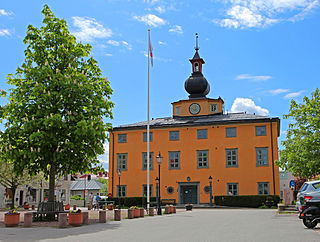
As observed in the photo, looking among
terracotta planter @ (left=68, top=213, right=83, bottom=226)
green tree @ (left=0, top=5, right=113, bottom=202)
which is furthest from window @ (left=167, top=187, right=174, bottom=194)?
terracotta planter @ (left=68, top=213, right=83, bottom=226)

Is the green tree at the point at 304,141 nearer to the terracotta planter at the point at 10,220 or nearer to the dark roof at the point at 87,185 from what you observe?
the terracotta planter at the point at 10,220

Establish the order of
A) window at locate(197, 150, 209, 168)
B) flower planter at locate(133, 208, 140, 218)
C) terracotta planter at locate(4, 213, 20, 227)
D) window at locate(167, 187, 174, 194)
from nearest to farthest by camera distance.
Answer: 1. terracotta planter at locate(4, 213, 20, 227)
2. flower planter at locate(133, 208, 140, 218)
3. window at locate(197, 150, 209, 168)
4. window at locate(167, 187, 174, 194)

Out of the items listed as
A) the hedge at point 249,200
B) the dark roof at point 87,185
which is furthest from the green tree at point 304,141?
the dark roof at point 87,185

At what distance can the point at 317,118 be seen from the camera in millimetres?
28094

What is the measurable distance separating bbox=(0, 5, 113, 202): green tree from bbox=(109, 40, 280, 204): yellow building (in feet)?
80.6

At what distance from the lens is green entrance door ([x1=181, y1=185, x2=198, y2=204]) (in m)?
44.5

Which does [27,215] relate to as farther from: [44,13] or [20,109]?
[44,13]

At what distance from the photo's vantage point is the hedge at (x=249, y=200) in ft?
131

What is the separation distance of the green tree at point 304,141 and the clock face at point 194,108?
19.7m

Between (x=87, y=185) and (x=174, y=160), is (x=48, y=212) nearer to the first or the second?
(x=174, y=160)

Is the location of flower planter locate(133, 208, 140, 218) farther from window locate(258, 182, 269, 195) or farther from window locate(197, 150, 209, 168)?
window locate(258, 182, 269, 195)

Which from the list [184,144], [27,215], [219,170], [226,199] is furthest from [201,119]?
[27,215]

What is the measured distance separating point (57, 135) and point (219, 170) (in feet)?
89.9

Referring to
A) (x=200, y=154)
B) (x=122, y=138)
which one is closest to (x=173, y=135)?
(x=200, y=154)
